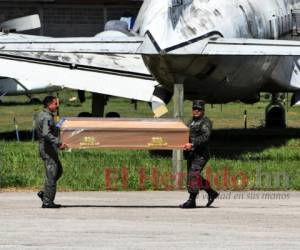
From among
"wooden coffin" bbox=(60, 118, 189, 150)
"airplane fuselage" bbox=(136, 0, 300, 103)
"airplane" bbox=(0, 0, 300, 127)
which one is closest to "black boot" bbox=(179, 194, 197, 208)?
"wooden coffin" bbox=(60, 118, 189, 150)

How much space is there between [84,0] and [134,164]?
213ft

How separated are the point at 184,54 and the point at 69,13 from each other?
65.0 metres

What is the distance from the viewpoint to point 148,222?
52.1 ft

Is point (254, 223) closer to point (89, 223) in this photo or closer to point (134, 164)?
point (89, 223)

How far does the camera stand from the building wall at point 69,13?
85.5 metres

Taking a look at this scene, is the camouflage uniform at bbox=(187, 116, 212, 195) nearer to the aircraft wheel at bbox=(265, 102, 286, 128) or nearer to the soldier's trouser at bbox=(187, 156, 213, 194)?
the soldier's trouser at bbox=(187, 156, 213, 194)

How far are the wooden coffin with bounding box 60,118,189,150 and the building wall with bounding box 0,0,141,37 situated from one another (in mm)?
64730

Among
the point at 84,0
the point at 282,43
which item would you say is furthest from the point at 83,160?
the point at 84,0

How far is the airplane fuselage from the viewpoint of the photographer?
24.6m

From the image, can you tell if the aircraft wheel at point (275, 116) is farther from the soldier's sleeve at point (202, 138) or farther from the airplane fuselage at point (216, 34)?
the soldier's sleeve at point (202, 138)

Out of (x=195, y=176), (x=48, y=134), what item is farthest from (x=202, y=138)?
(x=48, y=134)

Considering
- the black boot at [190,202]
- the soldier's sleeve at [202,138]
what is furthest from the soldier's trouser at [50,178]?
the soldier's sleeve at [202,138]

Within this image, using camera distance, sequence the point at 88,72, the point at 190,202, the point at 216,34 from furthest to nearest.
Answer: the point at 88,72 → the point at 216,34 → the point at 190,202

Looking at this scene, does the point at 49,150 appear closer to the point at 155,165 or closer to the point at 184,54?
the point at 155,165
